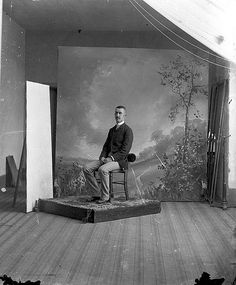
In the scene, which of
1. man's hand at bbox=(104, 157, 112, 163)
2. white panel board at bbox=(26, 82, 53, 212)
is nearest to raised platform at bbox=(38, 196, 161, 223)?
white panel board at bbox=(26, 82, 53, 212)

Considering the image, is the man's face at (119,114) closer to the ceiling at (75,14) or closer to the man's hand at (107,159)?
the man's hand at (107,159)

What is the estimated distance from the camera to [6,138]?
4.77 metres

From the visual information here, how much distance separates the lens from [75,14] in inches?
173

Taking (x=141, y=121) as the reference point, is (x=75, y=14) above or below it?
above

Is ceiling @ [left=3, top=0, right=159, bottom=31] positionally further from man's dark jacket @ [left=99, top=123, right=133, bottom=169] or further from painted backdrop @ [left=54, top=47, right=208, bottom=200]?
painted backdrop @ [left=54, top=47, right=208, bottom=200]

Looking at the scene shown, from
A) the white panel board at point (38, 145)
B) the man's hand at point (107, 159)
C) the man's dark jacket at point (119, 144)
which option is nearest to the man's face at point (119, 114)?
the man's dark jacket at point (119, 144)

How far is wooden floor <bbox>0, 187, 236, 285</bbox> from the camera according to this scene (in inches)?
140

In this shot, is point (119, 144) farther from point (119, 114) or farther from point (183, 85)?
point (183, 85)

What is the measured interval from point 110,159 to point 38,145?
915mm

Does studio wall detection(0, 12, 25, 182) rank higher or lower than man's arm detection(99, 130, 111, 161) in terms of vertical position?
higher

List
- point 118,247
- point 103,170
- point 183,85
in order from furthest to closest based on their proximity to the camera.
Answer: point 183,85
point 103,170
point 118,247

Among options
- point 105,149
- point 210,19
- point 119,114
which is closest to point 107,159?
point 105,149

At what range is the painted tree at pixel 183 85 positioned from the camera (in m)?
6.61

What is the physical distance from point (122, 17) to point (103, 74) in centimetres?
260
